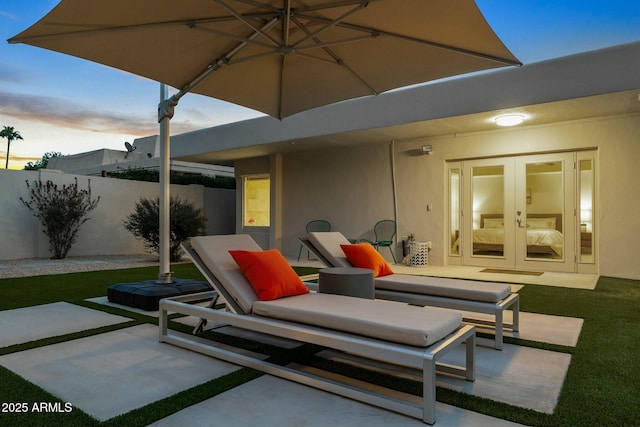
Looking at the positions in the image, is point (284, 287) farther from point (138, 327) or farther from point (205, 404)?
point (138, 327)

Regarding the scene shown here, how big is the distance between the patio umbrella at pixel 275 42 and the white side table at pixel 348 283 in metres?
1.83

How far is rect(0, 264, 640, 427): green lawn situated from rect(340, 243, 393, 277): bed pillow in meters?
1.19

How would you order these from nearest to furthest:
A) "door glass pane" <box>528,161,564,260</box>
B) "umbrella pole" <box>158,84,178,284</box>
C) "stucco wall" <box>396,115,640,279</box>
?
"umbrella pole" <box>158,84,178,284</box> < "stucco wall" <box>396,115,640,279</box> < "door glass pane" <box>528,161,564,260</box>

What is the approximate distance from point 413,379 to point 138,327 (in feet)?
7.91

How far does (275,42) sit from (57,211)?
27.2 feet

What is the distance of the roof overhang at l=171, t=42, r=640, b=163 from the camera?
5.56 metres

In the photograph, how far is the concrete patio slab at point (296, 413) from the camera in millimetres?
1844

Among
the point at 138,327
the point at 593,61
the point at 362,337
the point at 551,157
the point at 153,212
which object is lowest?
the point at 138,327

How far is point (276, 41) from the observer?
3328 mm

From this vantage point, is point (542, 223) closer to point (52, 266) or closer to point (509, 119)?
point (509, 119)

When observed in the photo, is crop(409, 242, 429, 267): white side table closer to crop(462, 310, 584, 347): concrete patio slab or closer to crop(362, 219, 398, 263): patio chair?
crop(362, 219, 398, 263): patio chair

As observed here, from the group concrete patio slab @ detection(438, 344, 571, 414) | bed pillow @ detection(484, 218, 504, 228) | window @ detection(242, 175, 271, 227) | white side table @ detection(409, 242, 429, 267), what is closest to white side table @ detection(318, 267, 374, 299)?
concrete patio slab @ detection(438, 344, 571, 414)

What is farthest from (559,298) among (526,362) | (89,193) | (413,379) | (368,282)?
(89,193)

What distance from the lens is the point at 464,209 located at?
27.4ft
